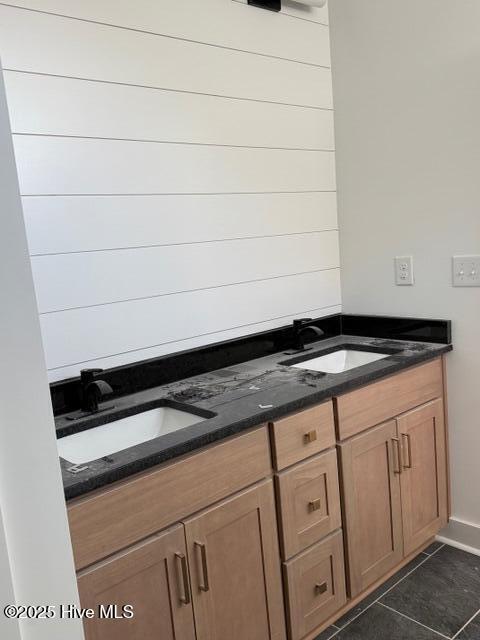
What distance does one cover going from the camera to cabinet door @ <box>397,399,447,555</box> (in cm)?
211

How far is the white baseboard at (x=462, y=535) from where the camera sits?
7.47 ft

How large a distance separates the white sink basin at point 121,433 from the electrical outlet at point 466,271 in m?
1.20

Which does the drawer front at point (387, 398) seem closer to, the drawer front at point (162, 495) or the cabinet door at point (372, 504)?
the cabinet door at point (372, 504)

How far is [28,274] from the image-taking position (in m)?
0.69

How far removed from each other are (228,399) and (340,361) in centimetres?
83

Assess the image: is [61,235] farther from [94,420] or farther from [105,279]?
[94,420]

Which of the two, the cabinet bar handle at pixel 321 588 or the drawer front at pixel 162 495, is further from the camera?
the cabinet bar handle at pixel 321 588

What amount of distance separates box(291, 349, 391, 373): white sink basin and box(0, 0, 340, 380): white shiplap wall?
0.23 meters

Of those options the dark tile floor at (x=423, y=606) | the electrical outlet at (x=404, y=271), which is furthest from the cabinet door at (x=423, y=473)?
the electrical outlet at (x=404, y=271)

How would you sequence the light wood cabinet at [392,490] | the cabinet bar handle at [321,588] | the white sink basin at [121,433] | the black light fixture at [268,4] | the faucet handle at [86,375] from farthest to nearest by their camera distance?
the black light fixture at [268,4], the light wood cabinet at [392,490], the cabinet bar handle at [321,588], the faucet handle at [86,375], the white sink basin at [121,433]

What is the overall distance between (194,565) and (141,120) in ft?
4.57

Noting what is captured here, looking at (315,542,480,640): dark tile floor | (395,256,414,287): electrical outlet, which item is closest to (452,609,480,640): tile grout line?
(315,542,480,640): dark tile floor

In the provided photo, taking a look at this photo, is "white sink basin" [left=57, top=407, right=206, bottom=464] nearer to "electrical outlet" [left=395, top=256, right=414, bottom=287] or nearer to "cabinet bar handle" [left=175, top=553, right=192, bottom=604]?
"cabinet bar handle" [left=175, top=553, right=192, bottom=604]

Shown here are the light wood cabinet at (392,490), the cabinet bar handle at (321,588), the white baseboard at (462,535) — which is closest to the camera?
the cabinet bar handle at (321,588)
